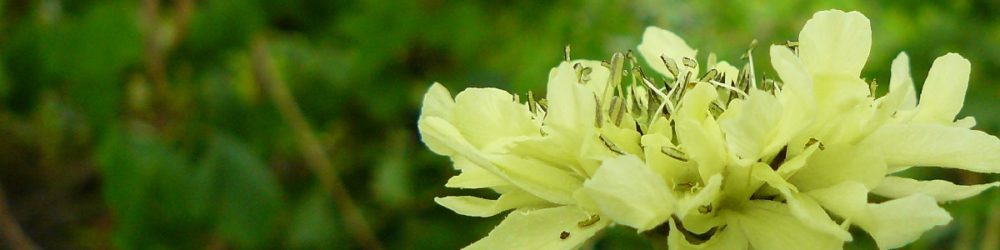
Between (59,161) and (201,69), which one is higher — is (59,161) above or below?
above

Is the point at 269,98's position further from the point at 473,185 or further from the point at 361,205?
the point at 473,185

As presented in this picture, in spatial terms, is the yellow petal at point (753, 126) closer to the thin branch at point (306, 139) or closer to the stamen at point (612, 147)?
the stamen at point (612, 147)

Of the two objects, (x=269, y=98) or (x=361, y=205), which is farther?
(x=361, y=205)

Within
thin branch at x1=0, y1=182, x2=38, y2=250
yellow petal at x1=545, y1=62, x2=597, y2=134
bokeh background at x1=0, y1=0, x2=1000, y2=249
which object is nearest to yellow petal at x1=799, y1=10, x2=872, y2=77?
yellow petal at x1=545, y1=62, x2=597, y2=134

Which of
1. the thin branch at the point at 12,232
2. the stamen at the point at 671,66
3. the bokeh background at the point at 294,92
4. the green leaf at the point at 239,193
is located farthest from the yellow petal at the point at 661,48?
the thin branch at the point at 12,232

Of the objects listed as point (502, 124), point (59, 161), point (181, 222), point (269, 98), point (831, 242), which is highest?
point (59, 161)

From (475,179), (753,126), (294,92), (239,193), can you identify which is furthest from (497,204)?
(294,92)

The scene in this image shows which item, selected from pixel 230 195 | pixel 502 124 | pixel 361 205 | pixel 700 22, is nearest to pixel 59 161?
pixel 361 205

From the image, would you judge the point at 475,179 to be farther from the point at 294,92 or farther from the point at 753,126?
the point at 294,92
